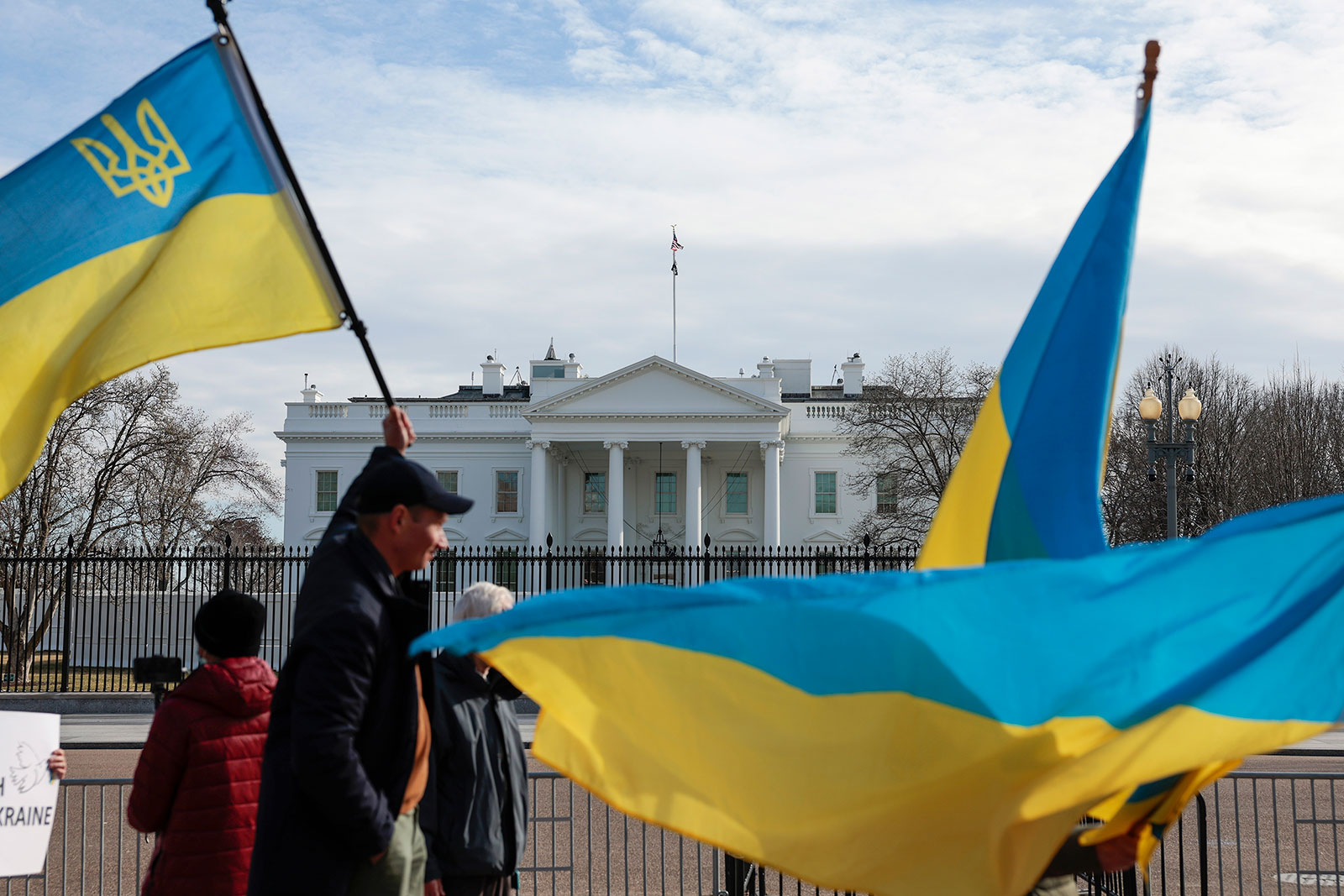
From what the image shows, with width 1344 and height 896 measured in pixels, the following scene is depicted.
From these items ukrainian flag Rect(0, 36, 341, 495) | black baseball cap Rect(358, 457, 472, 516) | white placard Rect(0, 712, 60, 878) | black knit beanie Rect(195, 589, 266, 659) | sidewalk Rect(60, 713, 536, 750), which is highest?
ukrainian flag Rect(0, 36, 341, 495)

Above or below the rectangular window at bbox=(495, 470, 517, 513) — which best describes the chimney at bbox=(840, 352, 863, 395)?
above

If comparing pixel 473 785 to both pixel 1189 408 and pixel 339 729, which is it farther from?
pixel 1189 408

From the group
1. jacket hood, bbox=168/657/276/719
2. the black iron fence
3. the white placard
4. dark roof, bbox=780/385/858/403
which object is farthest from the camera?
dark roof, bbox=780/385/858/403

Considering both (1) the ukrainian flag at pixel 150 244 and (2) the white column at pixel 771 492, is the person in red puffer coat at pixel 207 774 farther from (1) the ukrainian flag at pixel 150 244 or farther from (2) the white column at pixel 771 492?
(2) the white column at pixel 771 492

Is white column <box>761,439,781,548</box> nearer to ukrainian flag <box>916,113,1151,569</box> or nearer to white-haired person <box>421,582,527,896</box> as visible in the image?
ukrainian flag <box>916,113,1151,569</box>

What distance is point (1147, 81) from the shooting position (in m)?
4.42

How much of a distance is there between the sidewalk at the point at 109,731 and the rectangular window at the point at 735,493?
39884 millimetres

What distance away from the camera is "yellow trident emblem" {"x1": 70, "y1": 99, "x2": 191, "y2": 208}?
4.25 metres

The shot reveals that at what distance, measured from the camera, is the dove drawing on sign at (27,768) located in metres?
4.65

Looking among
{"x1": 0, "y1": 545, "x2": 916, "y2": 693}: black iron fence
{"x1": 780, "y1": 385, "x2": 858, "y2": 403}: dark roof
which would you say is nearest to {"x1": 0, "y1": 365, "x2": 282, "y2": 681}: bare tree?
{"x1": 0, "y1": 545, "x2": 916, "y2": 693}: black iron fence

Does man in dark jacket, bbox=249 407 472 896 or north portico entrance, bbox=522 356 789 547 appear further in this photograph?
north portico entrance, bbox=522 356 789 547

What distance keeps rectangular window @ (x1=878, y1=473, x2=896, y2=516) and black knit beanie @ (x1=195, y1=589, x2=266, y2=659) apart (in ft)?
146

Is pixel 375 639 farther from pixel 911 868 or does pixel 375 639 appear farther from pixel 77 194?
pixel 77 194

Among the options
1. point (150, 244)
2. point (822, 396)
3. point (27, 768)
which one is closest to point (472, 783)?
point (27, 768)
